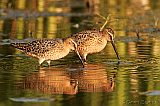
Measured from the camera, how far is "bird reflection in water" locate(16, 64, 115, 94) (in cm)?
1050

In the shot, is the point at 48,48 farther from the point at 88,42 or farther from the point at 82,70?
the point at 88,42

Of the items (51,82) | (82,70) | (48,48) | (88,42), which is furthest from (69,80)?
(88,42)

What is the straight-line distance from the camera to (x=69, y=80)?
11.3 metres

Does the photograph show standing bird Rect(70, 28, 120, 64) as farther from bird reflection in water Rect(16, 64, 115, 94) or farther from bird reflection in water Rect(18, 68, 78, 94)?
bird reflection in water Rect(18, 68, 78, 94)

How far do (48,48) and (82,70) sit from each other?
91cm

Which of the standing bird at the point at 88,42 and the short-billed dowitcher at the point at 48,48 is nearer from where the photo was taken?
the short-billed dowitcher at the point at 48,48

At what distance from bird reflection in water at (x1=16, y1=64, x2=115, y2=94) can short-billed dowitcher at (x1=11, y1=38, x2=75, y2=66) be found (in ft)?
1.25

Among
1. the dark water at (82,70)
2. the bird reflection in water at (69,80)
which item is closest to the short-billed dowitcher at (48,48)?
the dark water at (82,70)

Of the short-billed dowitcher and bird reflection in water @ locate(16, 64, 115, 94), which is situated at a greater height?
the short-billed dowitcher

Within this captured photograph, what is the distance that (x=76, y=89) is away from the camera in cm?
1048

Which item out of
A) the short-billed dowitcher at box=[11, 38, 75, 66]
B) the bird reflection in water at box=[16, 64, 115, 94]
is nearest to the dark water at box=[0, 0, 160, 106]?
the bird reflection in water at box=[16, 64, 115, 94]

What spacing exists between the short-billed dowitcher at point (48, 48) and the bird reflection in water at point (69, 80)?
1.25 feet

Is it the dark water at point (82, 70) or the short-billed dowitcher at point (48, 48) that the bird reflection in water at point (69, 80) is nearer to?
the dark water at point (82, 70)

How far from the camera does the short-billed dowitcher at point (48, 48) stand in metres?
13.0
